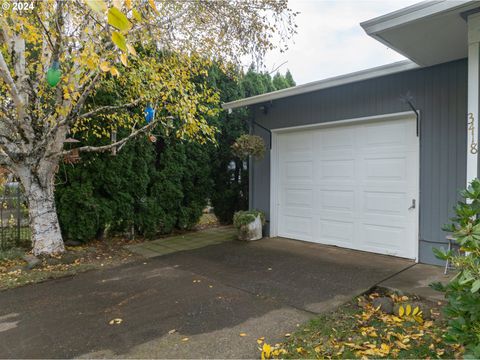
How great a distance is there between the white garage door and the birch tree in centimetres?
204

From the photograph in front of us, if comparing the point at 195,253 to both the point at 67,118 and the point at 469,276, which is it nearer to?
the point at 67,118

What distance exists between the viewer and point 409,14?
273 centimetres

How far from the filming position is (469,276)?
1.58m

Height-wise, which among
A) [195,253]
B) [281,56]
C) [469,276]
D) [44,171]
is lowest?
[195,253]

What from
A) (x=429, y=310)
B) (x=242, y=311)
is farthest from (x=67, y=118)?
(x=429, y=310)

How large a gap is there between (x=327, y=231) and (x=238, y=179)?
2967 millimetres

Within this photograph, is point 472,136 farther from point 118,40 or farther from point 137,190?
point 137,190

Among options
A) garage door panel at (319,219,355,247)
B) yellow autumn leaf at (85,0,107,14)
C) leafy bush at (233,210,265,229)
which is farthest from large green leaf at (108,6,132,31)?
leafy bush at (233,210,265,229)

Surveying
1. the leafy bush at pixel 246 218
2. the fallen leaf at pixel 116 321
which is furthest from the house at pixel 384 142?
the fallen leaf at pixel 116 321

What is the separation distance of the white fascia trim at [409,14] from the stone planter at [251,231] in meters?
3.86

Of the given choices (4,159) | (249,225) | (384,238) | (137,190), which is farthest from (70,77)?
(384,238)

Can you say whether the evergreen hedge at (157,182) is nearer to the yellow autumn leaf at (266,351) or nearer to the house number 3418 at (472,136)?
the yellow autumn leaf at (266,351)

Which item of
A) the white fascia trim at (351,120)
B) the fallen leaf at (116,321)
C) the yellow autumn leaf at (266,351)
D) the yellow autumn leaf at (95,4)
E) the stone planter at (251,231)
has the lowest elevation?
the fallen leaf at (116,321)

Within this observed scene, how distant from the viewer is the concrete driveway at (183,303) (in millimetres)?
2336
